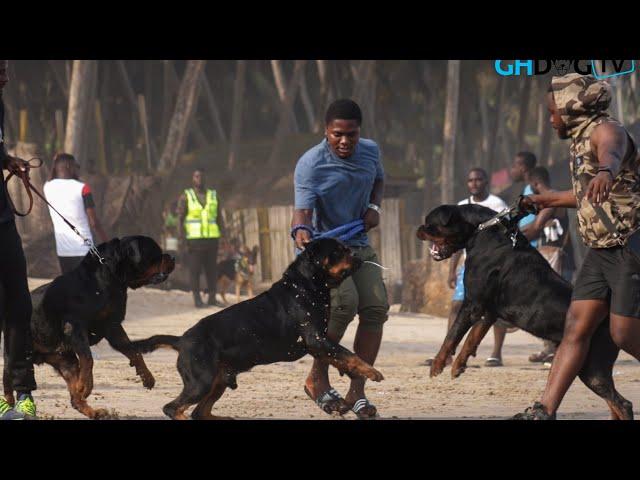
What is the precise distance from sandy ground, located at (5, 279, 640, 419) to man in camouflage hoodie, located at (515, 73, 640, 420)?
138cm

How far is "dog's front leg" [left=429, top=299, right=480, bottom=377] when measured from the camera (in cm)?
730

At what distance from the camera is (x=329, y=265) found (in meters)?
7.09

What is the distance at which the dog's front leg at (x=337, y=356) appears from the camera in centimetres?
682

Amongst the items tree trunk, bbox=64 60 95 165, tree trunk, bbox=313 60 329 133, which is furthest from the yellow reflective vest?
tree trunk, bbox=313 60 329 133

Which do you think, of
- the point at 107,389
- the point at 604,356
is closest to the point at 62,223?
the point at 107,389

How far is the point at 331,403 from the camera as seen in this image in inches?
295

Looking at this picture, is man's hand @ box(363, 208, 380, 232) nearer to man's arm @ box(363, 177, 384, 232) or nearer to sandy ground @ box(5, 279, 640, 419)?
man's arm @ box(363, 177, 384, 232)

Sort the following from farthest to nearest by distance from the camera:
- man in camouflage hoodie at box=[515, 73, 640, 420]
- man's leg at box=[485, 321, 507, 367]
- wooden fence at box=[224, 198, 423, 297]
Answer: wooden fence at box=[224, 198, 423, 297]
man's leg at box=[485, 321, 507, 367]
man in camouflage hoodie at box=[515, 73, 640, 420]

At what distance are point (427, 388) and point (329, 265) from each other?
112 inches

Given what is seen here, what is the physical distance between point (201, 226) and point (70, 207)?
6.55 meters

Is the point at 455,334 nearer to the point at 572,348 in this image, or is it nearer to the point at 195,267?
the point at 572,348

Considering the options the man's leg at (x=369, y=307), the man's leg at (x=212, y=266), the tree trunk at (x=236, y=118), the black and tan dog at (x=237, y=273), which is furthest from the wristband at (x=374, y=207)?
the tree trunk at (x=236, y=118)

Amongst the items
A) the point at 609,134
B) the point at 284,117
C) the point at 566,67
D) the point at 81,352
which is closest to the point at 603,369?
the point at 609,134

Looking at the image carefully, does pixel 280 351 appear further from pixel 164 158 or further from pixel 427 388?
pixel 164 158
